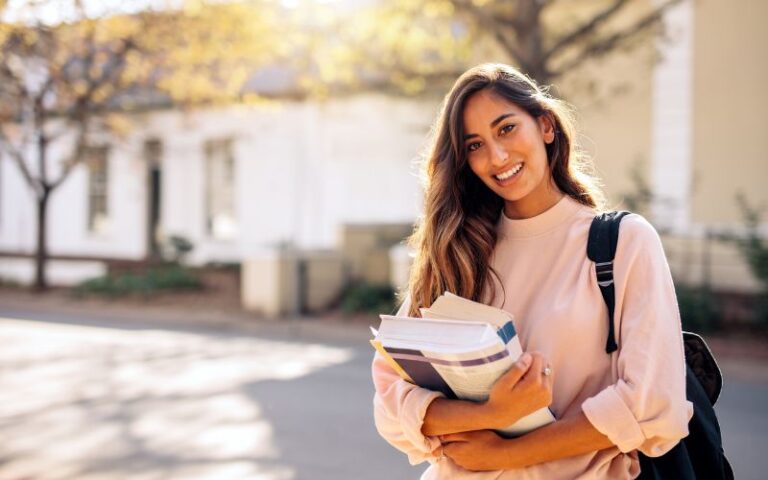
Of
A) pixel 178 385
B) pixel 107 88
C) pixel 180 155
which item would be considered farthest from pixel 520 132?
pixel 180 155

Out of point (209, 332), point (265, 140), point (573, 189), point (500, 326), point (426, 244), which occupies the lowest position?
point (209, 332)

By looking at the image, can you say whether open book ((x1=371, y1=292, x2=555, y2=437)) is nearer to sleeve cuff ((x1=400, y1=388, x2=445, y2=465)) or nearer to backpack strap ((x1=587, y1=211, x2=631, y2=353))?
sleeve cuff ((x1=400, y1=388, x2=445, y2=465))

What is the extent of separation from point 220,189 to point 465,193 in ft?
66.4

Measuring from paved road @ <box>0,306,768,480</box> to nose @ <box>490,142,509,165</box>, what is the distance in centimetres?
395

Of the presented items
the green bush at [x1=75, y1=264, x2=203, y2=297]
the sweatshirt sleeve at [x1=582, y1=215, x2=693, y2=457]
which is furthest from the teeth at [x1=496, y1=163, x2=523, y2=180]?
the green bush at [x1=75, y1=264, x2=203, y2=297]

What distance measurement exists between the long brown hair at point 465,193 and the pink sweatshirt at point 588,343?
0.07m

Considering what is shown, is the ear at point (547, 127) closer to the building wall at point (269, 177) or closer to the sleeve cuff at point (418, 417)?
the sleeve cuff at point (418, 417)

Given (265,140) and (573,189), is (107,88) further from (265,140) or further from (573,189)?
(573,189)

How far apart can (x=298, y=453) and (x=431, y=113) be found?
491 inches

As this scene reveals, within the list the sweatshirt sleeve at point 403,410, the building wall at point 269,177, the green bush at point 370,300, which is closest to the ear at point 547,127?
the sweatshirt sleeve at point 403,410

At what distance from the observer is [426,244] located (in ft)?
7.47

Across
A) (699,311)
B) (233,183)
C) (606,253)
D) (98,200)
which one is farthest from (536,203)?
(98,200)

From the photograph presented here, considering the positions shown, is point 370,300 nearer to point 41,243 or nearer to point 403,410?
point 41,243

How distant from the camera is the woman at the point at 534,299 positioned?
1.85 m
